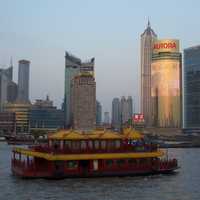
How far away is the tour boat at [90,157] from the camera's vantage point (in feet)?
183

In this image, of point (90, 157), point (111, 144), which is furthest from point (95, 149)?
point (111, 144)

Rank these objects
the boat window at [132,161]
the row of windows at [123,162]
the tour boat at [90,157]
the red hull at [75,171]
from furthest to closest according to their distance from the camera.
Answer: the boat window at [132,161] < the row of windows at [123,162] < the tour boat at [90,157] < the red hull at [75,171]

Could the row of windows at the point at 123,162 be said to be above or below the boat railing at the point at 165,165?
above

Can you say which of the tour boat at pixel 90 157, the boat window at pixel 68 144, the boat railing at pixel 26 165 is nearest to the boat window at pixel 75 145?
the tour boat at pixel 90 157

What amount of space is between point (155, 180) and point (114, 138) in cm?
722

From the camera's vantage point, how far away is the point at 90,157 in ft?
185

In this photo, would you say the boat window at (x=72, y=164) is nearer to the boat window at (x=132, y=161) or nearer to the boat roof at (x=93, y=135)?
the boat roof at (x=93, y=135)

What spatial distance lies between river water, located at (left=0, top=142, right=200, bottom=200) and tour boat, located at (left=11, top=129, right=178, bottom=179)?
119cm

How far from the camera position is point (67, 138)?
56.9m

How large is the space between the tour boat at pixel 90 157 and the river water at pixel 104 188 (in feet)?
3.89

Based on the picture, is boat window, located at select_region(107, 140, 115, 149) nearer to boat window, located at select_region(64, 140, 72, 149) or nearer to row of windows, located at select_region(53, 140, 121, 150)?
row of windows, located at select_region(53, 140, 121, 150)

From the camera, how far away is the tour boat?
55.7 metres

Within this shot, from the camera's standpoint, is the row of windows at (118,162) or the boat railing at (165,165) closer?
the row of windows at (118,162)

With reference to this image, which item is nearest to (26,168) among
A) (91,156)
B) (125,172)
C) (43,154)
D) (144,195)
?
(43,154)
